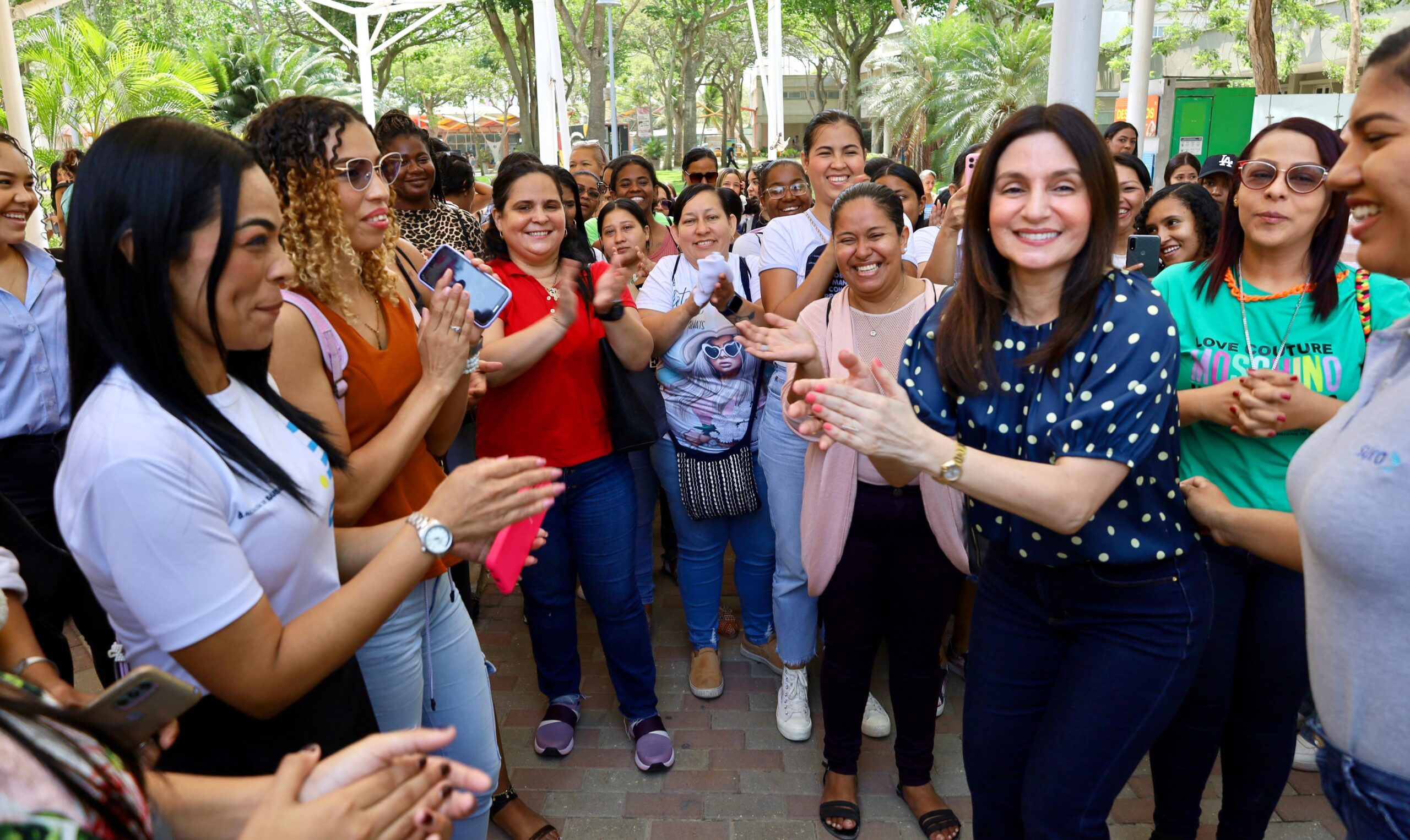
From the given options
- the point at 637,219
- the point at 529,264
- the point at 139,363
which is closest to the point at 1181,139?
the point at 637,219

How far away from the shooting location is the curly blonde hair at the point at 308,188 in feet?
7.37

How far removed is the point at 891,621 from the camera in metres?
3.11

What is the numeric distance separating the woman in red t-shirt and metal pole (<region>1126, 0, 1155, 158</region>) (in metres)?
11.5

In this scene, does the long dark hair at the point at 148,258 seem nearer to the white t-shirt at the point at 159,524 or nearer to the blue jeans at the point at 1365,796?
the white t-shirt at the point at 159,524

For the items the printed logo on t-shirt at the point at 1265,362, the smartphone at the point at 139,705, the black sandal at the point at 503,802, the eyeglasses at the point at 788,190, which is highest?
the eyeglasses at the point at 788,190

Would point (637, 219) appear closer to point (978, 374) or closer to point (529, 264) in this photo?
point (529, 264)

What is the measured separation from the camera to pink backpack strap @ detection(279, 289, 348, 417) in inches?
84.2

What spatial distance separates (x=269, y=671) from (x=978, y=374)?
160 cm

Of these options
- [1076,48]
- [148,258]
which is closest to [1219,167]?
[1076,48]

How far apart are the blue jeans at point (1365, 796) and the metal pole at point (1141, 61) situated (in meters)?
12.6

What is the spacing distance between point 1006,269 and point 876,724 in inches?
79.4

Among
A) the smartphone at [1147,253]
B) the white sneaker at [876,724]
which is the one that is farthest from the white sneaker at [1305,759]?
the smartphone at [1147,253]

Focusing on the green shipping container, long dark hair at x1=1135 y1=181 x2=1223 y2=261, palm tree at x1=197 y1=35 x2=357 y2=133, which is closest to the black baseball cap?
long dark hair at x1=1135 y1=181 x2=1223 y2=261

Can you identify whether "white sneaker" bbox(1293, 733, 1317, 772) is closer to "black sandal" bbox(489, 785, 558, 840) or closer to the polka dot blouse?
the polka dot blouse
